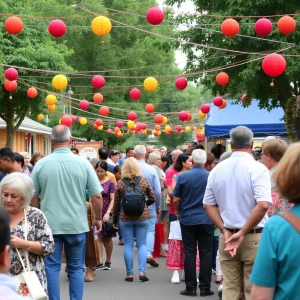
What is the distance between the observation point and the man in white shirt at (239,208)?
253 inches

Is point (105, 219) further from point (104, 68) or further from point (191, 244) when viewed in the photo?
point (104, 68)

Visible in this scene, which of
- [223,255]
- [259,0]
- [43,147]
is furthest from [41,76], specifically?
[43,147]

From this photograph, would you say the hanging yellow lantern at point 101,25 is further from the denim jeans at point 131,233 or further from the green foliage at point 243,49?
the green foliage at point 243,49

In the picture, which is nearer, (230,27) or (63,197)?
(63,197)

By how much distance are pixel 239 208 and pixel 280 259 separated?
3362 mm

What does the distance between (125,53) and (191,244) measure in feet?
143

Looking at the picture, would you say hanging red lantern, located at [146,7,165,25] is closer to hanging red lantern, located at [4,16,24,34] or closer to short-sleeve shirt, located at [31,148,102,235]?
hanging red lantern, located at [4,16,24,34]

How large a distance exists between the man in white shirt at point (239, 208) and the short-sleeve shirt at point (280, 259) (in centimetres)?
307

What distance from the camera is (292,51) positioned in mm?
18797

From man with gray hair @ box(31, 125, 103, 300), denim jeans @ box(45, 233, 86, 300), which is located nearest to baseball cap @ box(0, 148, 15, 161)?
man with gray hair @ box(31, 125, 103, 300)

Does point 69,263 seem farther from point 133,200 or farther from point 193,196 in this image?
point 133,200

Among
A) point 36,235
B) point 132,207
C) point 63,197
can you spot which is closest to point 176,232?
point 132,207

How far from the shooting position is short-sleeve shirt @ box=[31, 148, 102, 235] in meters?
7.11

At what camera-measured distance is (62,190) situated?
7.14 metres
